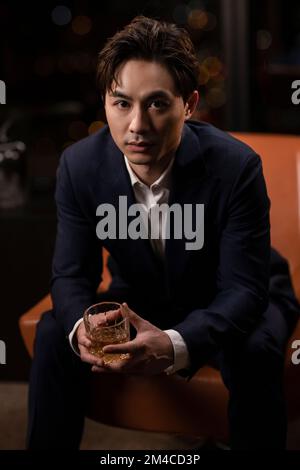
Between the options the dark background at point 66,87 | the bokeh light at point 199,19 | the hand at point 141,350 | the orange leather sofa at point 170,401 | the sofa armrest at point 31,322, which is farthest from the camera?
the bokeh light at point 199,19

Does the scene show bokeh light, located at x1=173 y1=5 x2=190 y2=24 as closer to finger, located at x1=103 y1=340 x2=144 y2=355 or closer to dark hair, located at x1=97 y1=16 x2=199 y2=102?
dark hair, located at x1=97 y1=16 x2=199 y2=102

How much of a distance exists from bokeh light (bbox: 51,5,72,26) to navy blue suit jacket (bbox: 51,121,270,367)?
2.93 ft

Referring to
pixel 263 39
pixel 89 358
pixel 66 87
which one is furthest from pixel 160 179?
pixel 263 39

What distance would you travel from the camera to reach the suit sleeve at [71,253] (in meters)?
1.66

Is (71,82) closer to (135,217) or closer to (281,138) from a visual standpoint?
(281,138)

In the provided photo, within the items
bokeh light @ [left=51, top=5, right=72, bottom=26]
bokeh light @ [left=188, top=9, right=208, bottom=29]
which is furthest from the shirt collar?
bokeh light @ [left=51, top=5, right=72, bottom=26]

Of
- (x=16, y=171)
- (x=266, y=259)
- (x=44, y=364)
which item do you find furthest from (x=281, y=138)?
(x=44, y=364)

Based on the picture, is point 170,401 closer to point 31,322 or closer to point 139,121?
point 31,322

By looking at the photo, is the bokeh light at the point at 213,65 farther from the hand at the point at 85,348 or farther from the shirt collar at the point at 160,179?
the hand at the point at 85,348

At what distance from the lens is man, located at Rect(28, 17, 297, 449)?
142 cm

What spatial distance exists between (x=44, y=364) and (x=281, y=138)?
2.81ft

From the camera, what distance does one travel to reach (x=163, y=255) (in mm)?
1640

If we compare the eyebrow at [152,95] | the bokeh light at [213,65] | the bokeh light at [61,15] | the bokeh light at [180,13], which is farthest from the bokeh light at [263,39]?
the eyebrow at [152,95]

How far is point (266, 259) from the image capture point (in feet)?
5.24
